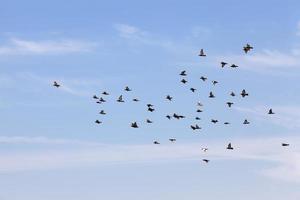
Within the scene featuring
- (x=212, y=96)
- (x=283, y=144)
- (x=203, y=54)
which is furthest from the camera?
(x=283, y=144)

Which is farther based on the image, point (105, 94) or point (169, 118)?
point (169, 118)

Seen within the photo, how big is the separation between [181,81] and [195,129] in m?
9.04

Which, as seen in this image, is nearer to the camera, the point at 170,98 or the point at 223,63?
the point at 223,63

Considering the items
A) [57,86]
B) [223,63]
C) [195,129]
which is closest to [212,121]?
[195,129]

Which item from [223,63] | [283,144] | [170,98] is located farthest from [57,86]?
[283,144]

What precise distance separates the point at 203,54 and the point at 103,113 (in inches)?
689

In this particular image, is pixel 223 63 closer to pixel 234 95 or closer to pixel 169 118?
pixel 234 95

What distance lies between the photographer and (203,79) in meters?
110

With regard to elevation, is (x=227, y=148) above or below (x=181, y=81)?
below

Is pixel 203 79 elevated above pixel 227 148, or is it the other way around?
pixel 203 79

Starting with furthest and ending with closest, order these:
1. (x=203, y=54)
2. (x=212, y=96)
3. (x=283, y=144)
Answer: (x=283, y=144)
(x=212, y=96)
(x=203, y=54)

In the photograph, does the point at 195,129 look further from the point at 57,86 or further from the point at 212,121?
the point at 57,86

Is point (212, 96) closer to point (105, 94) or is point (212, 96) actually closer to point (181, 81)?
point (181, 81)

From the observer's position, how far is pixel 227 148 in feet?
362
